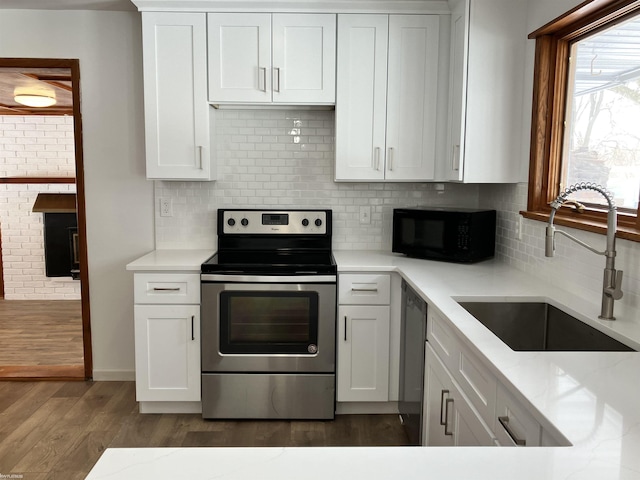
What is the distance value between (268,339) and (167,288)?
2.02ft

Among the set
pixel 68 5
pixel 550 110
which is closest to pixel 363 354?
pixel 550 110

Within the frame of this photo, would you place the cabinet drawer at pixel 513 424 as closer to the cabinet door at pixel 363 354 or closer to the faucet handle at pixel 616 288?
the faucet handle at pixel 616 288

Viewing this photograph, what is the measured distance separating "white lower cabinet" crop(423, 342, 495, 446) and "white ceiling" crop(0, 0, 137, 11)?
8.47 ft

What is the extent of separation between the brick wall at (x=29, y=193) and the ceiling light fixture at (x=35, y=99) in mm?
794

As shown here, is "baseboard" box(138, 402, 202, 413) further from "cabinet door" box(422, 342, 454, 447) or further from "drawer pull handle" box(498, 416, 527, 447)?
"drawer pull handle" box(498, 416, 527, 447)

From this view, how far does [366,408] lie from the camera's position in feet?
10.2

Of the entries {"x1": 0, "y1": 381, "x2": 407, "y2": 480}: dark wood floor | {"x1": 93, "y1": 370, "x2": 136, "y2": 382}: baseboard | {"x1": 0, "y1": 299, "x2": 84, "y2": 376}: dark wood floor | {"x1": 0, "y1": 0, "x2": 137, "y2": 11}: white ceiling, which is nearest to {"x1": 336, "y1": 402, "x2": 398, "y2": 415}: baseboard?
{"x1": 0, "y1": 381, "x2": 407, "y2": 480}: dark wood floor

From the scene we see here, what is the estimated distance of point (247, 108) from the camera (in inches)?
130

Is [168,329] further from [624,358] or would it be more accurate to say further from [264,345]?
[624,358]

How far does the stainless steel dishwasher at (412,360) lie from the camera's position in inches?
95.2

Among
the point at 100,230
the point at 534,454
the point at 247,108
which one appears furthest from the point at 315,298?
the point at 534,454

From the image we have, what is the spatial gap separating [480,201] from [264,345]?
65.9 inches

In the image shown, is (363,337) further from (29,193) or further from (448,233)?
(29,193)

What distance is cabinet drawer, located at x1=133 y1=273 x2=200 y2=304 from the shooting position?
9.53 feet
